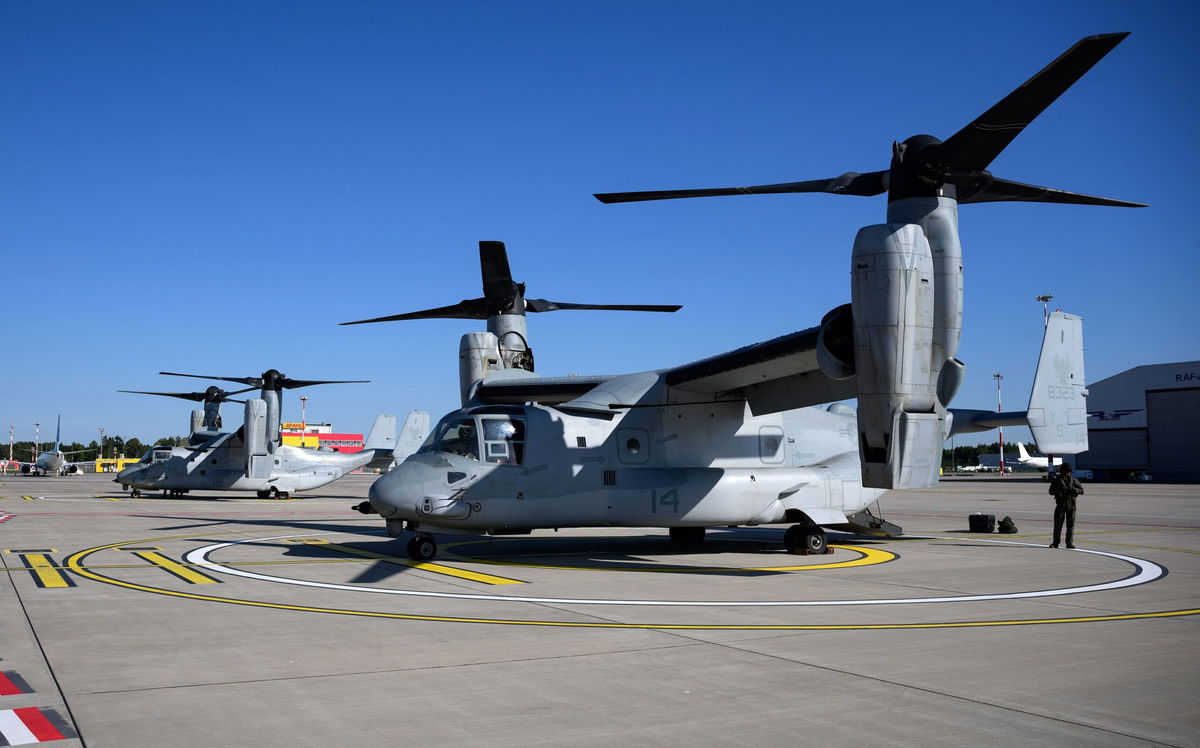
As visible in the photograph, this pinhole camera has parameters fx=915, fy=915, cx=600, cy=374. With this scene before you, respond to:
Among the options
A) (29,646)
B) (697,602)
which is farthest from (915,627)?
(29,646)

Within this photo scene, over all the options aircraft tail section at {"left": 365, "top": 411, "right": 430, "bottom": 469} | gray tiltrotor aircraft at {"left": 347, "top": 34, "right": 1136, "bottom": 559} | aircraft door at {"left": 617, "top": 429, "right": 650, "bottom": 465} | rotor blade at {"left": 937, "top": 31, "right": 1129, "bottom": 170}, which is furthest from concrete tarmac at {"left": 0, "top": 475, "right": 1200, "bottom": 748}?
aircraft tail section at {"left": 365, "top": 411, "right": 430, "bottom": 469}

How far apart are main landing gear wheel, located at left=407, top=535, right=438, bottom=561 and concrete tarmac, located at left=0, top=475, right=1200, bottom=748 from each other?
27cm

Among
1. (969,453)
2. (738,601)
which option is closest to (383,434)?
(738,601)

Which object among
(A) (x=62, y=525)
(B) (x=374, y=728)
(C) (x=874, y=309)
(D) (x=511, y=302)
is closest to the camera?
(B) (x=374, y=728)

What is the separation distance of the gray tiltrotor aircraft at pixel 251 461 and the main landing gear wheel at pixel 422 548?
23904 millimetres

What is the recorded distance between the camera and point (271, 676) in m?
7.07

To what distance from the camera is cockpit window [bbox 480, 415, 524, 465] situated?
1550cm

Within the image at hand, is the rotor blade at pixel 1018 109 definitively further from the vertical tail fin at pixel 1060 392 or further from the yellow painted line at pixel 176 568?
the yellow painted line at pixel 176 568

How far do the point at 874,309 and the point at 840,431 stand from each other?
7.31m

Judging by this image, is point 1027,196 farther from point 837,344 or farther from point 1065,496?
point 1065,496

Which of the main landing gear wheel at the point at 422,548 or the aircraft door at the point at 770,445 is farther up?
the aircraft door at the point at 770,445

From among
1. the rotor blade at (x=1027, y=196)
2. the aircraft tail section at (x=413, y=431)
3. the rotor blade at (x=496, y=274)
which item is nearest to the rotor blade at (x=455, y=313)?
the rotor blade at (x=496, y=274)

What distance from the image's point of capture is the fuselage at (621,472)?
49.7 ft

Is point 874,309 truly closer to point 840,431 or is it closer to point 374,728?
point 840,431
